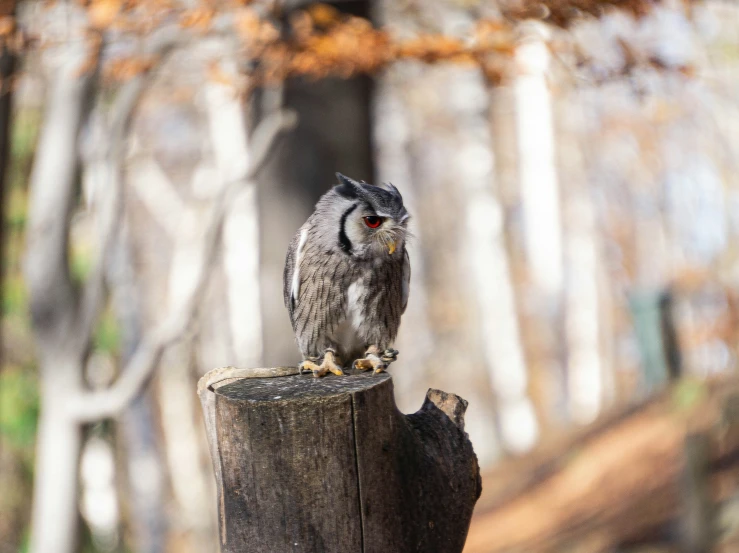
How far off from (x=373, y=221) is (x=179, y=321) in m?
2.69

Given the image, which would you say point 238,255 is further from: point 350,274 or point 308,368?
point 308,368

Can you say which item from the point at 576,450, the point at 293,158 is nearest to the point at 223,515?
the point at 293,158

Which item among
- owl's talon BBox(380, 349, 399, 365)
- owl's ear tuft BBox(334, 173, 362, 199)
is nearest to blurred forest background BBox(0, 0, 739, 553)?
owl's ear tuft BBox(334, 173, 362, 199)

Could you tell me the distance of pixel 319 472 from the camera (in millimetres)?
1842

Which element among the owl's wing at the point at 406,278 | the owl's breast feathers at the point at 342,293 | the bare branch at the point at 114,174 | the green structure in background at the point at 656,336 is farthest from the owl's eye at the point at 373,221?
the green structure in background at the point at 656,336

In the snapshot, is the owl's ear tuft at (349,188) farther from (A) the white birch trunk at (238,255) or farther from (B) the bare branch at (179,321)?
(A) the white birch trunk at (238,255)

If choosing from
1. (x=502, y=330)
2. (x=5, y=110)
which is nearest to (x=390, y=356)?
(x=5, y=110)

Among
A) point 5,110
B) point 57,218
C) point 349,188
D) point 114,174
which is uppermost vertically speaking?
point 5,110

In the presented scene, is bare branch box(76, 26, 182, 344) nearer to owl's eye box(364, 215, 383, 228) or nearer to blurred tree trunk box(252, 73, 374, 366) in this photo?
blurred tree trunk box(252, 73, 374, 366)

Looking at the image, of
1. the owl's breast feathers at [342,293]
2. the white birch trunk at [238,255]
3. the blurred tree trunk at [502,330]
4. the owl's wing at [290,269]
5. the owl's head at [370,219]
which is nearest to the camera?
the owl's head at [370,219]

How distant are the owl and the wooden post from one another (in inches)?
31.7

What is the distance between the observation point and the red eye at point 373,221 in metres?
2.80

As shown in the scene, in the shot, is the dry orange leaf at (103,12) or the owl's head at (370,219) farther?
the dry orange leaf at (103,12)

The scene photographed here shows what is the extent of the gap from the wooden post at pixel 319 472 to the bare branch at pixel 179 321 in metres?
3.20
